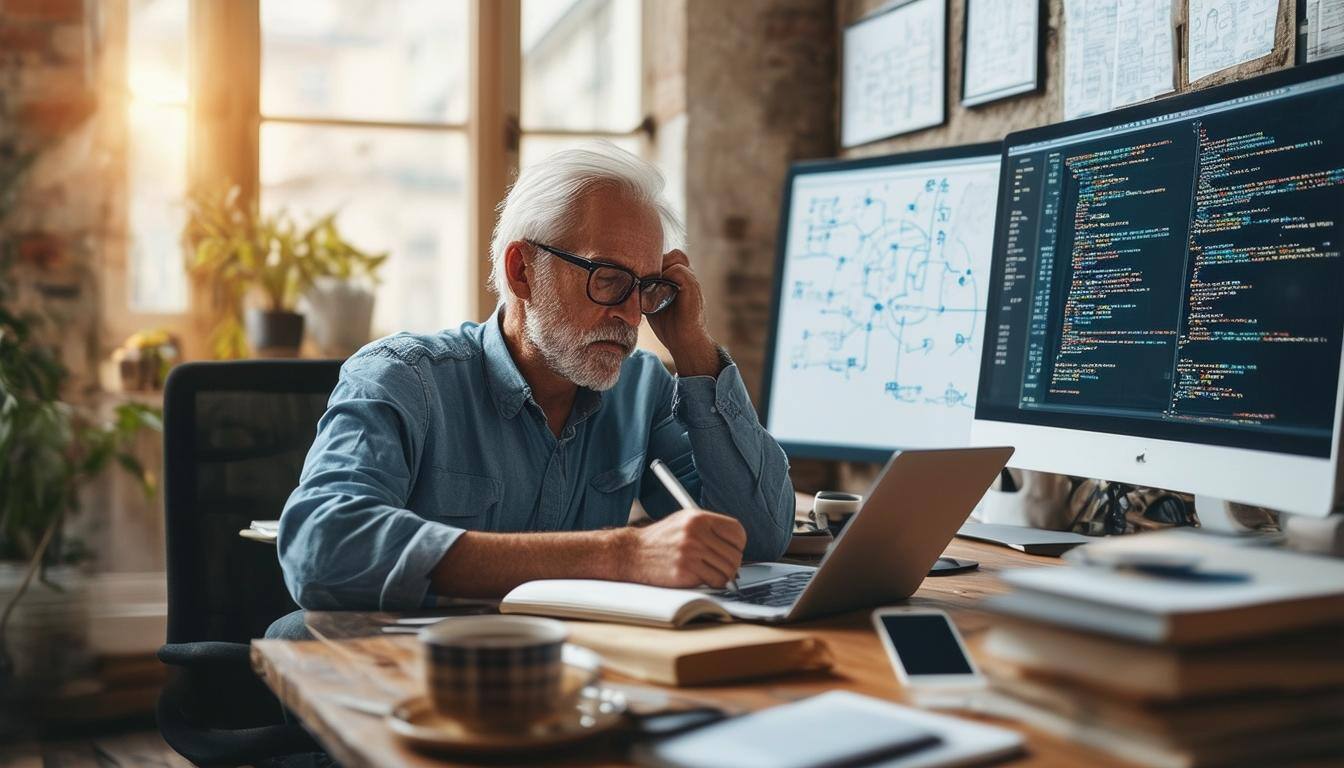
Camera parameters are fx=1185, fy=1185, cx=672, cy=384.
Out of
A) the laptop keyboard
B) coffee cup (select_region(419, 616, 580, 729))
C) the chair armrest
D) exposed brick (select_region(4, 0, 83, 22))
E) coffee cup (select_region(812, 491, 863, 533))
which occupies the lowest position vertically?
the chair armrest

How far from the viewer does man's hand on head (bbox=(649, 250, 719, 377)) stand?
5.67 ft

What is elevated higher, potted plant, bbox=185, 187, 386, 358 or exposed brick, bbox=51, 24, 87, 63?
exposed brick, bbox=51, 24, 87, 63

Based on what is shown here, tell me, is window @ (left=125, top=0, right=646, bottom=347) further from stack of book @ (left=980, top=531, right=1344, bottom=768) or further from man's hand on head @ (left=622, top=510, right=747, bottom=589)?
stack of book @ (left=980, top=531, right=1344, bottom=768)

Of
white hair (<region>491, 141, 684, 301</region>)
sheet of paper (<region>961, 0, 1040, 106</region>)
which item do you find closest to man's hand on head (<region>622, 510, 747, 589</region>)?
white hair (<region>491, 141, 684, 301</region>)

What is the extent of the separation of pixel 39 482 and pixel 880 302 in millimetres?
1916

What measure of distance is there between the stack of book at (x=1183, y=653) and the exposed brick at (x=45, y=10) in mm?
2852

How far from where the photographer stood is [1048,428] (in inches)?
61.7

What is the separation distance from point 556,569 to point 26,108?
2.31 metres

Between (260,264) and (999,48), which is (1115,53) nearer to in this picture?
(999,48)

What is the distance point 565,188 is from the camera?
1.66 metres

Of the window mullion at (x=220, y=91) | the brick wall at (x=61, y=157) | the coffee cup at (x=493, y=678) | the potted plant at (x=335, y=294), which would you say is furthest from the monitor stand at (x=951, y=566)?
the brick wall at (x=61, y=157)

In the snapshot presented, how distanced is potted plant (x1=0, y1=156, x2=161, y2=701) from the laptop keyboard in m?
1.93

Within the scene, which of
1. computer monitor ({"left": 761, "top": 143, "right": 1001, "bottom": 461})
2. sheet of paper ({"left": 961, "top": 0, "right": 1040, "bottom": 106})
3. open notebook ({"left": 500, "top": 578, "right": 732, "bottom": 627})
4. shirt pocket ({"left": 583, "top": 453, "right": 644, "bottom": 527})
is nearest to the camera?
open notebook ({"left": 500, "top": 578, "right": 732, "bottom": 627})

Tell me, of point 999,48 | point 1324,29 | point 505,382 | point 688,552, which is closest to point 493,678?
point 688,552
